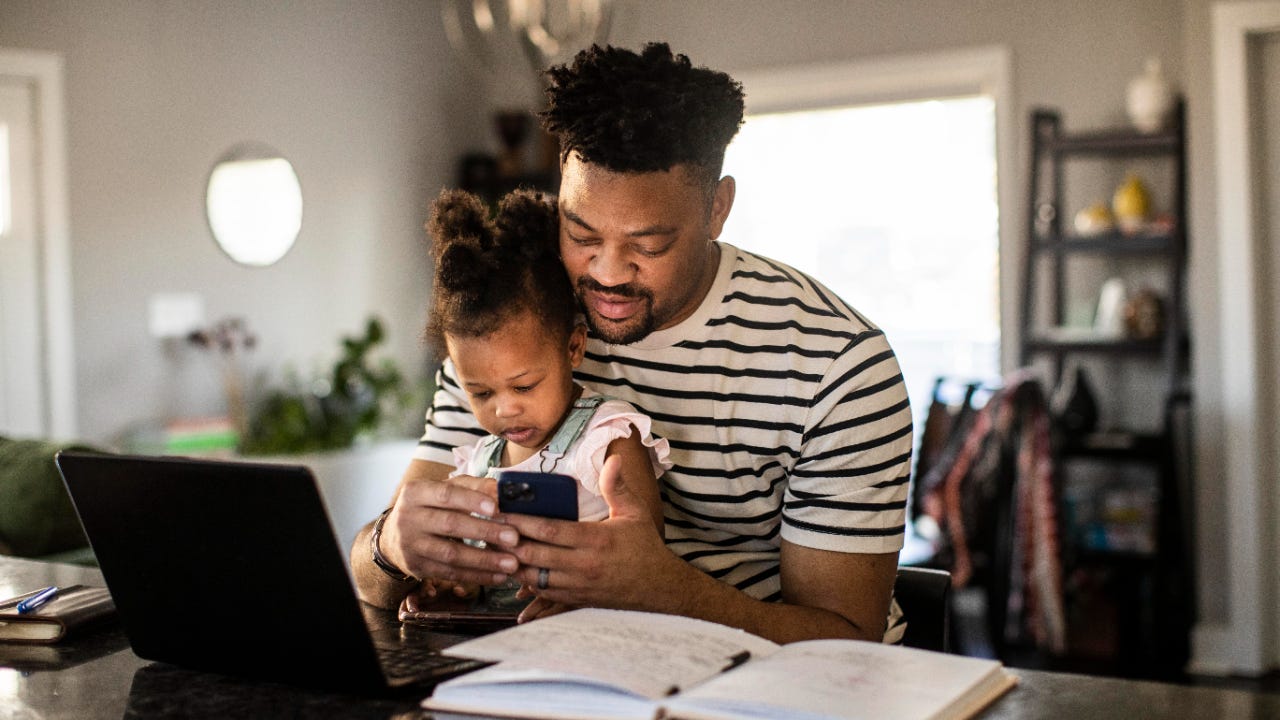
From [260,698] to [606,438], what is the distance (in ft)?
2.01

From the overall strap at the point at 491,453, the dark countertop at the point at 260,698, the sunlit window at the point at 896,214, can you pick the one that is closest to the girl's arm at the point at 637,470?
the overall strap at the point at 491,453

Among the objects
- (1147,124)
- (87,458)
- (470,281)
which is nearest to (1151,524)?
(1147,124)

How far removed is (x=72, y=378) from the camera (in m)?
4.05

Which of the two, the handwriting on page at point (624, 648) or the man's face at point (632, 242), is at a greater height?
the man's face at point (632, 242)

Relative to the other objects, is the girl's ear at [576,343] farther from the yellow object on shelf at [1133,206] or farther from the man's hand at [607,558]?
the yellow object on shelf at [1133,206]

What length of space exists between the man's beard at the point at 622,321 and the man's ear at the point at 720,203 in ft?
0.48

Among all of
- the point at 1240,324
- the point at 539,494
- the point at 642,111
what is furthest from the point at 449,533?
the point at 1240,324

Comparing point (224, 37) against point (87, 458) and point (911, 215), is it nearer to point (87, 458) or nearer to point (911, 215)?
point (911, 215)

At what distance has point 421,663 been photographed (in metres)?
1.19

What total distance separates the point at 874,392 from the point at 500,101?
4.54 metres

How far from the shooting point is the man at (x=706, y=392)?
57.7 inches

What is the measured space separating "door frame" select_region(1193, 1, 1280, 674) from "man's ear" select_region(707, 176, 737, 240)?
9.34 ft

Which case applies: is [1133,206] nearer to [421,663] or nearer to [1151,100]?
[1151,100]

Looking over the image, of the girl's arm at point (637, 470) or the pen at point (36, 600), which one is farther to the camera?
the girl's arm at point (637, 470)
